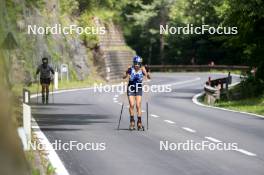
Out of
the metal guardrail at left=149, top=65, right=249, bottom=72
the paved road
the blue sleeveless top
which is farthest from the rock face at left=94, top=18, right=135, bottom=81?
the blue sleeveless top

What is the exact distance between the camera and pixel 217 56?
3044 inches

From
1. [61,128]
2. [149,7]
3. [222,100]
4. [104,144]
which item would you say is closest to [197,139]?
[104,144]

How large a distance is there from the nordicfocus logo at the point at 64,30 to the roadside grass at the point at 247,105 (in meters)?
16.7

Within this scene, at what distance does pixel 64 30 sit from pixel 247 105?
2362 centimetres

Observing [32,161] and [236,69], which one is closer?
[32,161]

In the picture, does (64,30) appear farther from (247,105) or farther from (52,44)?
(247,105)

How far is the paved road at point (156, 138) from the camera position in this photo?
912 centimetres

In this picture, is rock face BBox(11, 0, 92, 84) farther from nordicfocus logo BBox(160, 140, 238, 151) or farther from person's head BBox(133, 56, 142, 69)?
nordicfocus logo BBox(160, 140, 238, 151)

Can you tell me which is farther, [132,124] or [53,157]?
[132,124]

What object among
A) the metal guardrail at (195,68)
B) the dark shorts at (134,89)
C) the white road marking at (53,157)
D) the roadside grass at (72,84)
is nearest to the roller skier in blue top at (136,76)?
the dark shorts at (134,89)

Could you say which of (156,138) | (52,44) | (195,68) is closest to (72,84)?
(52,44)

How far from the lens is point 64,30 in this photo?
4562cm

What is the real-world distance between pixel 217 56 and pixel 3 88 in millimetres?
74941

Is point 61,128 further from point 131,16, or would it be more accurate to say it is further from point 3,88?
point 131,16
